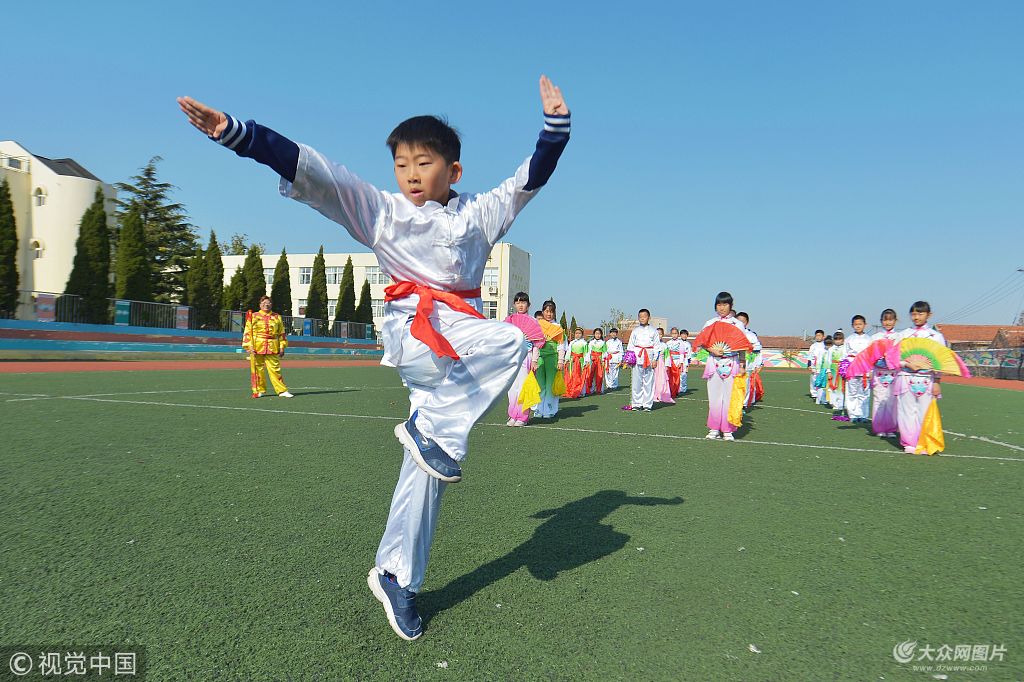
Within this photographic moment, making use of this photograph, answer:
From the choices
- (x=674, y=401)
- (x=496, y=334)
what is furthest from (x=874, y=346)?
(x=496, y=334)

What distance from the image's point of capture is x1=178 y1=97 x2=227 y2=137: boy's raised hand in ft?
7.64

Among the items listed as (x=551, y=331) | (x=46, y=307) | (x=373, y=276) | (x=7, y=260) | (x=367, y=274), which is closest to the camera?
(x=551, y=331)

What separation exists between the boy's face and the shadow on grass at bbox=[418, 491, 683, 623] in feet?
5.95

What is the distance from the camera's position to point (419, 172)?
275 centimetres

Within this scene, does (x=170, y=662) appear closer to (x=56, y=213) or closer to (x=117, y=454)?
(x=117, y=454)

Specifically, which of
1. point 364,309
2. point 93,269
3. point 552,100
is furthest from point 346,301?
point 552,100

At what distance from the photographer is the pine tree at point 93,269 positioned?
28.5 metres

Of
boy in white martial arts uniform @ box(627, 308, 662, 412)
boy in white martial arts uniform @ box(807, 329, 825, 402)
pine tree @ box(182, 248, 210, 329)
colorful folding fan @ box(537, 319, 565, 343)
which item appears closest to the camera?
colorful folding fan @ box(537, 319, 565, 343)

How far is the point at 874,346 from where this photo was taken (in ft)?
29.4

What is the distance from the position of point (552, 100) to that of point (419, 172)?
649mm

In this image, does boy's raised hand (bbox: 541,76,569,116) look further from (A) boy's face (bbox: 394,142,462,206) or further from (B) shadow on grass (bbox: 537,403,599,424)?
(B) shadow on grass (bbox: 537,403,599,424)

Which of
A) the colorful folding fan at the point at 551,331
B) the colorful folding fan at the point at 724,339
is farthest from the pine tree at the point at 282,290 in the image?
the colorful folding fan at the point at 724,339

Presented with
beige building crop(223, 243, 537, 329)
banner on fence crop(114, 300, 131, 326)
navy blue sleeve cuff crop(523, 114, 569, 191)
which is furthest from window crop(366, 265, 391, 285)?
navy blue sleeve cuff crop(523, 114, 569, 191)

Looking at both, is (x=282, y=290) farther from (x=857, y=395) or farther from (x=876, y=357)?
(x=876, y=357)
